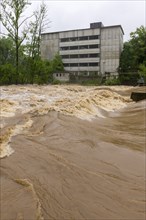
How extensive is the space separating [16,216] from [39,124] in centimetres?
271

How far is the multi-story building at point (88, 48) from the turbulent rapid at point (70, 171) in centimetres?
3312

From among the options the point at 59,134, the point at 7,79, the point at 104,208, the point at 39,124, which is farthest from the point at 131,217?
the point at 7,79

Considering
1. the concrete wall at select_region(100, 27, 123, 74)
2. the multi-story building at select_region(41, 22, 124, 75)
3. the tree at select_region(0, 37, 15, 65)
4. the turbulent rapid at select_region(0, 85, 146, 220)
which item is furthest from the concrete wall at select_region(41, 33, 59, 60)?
the turbulent rapid at select_region(0, 85, 146, 220)

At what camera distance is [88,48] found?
39.6 m

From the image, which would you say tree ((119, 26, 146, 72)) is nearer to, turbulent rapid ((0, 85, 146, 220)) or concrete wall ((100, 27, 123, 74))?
concrete wall ((100, 27, 123, 74))

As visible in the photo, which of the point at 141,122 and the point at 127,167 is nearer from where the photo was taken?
the point at 127,167

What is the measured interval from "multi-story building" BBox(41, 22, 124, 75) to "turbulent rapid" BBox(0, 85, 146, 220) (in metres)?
33.1

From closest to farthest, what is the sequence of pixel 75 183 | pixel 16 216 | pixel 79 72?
1. pixel 16 216
2. pixel 75 183
3. pixel 79 72

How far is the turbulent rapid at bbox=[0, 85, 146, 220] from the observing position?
7.61ft

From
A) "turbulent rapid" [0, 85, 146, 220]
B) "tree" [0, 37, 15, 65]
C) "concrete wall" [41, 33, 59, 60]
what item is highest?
"concrete wall" [41, 33, 59, 60]

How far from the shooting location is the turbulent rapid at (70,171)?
2320mm

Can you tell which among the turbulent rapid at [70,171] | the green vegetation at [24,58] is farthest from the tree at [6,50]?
the turbulent rapid at [70,171]

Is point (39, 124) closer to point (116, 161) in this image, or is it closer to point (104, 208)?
point (116, 161)

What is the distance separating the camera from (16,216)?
86.7 inches
